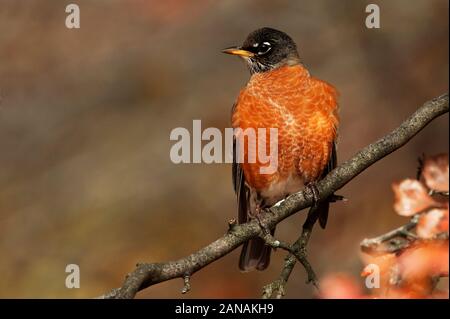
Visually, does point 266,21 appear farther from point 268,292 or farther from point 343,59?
point 268,292

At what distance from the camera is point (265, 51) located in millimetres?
5227

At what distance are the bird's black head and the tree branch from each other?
4.56 feet

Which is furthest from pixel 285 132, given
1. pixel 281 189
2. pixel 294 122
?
pixel 281 189

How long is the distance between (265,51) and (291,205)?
5.22ft

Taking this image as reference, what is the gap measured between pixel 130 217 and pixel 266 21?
7.31ft

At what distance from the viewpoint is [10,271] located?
23.6 ft

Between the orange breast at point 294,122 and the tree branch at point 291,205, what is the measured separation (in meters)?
0.65

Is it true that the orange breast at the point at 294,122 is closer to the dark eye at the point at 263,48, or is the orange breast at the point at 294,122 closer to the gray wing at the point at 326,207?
the gray wing at the point at 326,207

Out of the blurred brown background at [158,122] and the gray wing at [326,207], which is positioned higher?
the blurred brown background at [158,122]

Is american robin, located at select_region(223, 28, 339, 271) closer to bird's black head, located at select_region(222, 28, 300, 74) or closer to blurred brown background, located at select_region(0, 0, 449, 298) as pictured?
bird's black head, located at select_region(222, 28, 300, 74)

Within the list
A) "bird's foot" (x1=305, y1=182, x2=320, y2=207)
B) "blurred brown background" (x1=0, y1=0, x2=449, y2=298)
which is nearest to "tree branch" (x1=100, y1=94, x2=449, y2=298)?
"bird's foot" (x1=305, y1=182, x2=320, y2=207)

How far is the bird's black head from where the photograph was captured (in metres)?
5.21

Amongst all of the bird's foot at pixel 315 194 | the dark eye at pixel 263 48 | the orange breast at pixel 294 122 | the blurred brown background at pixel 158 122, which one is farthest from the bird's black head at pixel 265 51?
the blurred brown background at pixel 158 122

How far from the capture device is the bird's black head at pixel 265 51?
5.21 meters
